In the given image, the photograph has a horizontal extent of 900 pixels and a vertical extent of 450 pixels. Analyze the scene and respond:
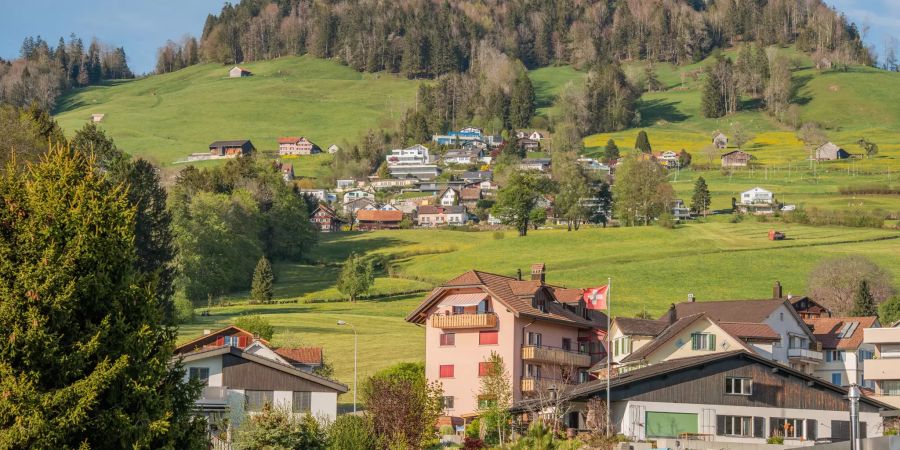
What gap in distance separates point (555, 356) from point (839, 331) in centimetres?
2439

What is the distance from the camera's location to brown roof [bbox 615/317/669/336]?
76.2 m

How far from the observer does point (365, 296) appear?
136m

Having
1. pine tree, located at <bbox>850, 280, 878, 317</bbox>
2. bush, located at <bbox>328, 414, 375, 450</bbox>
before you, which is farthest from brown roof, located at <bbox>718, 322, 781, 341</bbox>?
pine tree, located at <bbox>850, 280, 878, 317</bbox>

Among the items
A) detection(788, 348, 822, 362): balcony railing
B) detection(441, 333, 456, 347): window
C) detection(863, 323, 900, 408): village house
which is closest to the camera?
detection(863, 323, 900, 408): village house

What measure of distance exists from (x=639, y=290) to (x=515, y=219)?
5695 centimetres

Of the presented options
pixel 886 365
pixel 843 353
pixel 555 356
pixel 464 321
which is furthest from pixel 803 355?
pixel 464 321

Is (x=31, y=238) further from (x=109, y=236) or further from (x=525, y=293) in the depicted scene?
(x=525, y=293)

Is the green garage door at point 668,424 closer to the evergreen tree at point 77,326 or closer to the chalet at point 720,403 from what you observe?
the chalet at point 720,403

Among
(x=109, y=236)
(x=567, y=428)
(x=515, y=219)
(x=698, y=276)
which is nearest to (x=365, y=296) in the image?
(x=698, y=276)

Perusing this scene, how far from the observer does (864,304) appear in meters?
113

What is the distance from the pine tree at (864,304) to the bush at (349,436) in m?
73.2

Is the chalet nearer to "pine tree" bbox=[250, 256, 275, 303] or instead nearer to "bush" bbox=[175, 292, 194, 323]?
"bush" bbox=[175, 292, 194, 323]

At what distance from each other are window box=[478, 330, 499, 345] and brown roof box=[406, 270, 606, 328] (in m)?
2.11

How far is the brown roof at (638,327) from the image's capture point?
76.2 meters
